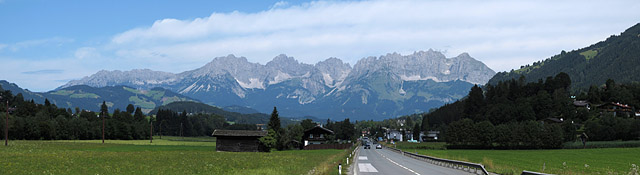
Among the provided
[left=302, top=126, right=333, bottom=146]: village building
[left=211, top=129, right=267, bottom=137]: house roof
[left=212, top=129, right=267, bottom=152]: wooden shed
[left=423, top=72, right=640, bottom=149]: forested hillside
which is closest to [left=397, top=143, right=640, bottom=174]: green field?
[left=211, top=129, right=267, bottom=137]: house roof

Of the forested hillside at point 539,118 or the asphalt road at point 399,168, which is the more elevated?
the forested hillside at point 539,118

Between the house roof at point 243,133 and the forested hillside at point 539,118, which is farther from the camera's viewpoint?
the forested hillside at point 539,118

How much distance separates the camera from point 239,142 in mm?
91250

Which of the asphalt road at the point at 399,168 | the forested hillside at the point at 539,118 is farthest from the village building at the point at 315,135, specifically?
the asphalt road at the point at 399,168

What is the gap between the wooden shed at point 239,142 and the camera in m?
90.6

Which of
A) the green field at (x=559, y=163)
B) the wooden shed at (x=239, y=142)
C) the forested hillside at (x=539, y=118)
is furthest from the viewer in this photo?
the forested hillside at (x=539, y=118)

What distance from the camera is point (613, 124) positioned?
120 metres

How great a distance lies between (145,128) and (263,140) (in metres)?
87.2

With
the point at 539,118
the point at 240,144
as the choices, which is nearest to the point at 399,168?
the point at 240,144

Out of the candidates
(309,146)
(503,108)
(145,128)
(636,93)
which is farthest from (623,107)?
(145,128)

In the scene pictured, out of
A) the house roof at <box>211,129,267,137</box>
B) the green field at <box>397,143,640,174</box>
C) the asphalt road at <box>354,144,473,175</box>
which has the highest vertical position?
the house roof at <box>211,129,267,137</box>

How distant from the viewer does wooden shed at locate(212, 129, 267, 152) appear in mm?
90625

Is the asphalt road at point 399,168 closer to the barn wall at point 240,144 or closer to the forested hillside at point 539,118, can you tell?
the barn wall at point 240,144

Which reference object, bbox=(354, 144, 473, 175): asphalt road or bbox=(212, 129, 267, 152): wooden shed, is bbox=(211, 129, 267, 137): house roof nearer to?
bbox=(212, 129, 267, 152): wooden shed
